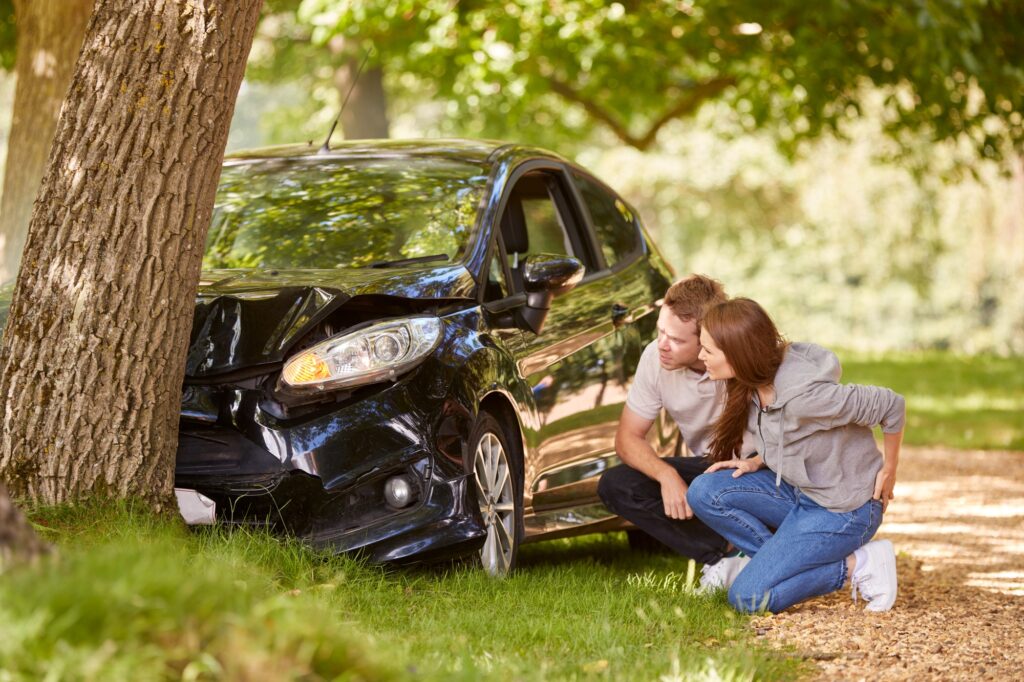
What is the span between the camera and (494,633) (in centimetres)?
444

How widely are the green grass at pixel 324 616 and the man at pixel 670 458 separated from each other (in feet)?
0.62

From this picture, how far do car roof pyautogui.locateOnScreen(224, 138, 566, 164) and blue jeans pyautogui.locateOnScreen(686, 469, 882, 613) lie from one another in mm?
1700

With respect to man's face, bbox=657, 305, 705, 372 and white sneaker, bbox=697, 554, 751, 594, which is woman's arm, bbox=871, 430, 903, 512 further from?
man's face, bbox=657, 305, 705, 372

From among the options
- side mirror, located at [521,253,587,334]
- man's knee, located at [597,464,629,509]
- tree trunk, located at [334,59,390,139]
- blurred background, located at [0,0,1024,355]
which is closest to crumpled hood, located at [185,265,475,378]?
side mirror, located at [521,253,587,334]

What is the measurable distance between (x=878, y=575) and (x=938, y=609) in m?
0.35

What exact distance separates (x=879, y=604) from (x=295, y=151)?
10.7ft

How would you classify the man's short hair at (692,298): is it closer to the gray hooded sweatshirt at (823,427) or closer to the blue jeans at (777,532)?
the gray hooded sweatshirt at (823,427)

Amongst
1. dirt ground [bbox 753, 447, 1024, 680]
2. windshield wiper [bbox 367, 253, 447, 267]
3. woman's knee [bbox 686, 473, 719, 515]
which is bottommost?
dirt ground [bbox 753, 447, 1024, 680]

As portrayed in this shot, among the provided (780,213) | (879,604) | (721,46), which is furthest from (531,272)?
(780,213)

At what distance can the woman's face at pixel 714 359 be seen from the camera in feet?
17.0

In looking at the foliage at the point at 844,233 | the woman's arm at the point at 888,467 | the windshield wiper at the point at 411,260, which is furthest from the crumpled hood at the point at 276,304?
the foliage at the point at 844,233

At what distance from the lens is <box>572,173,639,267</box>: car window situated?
6.88 meters

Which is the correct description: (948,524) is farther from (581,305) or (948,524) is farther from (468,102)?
(468,102)

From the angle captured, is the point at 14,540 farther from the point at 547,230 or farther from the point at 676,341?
the point at 547,230
